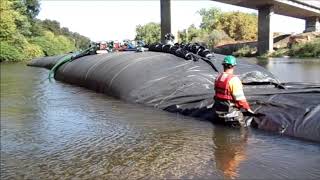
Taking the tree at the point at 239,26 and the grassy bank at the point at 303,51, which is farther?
the tree at the point at 239,26

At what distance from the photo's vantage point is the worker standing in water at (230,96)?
28.9 ft

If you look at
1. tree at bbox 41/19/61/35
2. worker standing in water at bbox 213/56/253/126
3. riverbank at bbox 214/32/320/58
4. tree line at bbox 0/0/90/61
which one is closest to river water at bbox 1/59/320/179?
worker standing in water at bbox 213/56/253/126

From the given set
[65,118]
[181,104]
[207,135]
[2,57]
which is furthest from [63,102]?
[2,57]

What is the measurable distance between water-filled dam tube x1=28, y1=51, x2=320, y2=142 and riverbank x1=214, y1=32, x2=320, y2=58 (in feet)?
127

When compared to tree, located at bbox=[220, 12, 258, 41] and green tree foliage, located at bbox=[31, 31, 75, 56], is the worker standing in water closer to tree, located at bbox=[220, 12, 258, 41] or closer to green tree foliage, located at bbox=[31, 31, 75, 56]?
green tree foliage, located at bbox=[31, 31, 75, 56]

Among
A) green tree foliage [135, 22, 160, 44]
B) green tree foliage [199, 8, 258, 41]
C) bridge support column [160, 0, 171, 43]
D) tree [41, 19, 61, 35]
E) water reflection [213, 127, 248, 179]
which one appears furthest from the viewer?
green tree foliage [135, 22, 160, 44]

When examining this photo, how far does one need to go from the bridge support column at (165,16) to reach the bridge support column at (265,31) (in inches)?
626

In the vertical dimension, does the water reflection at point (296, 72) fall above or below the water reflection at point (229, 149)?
above

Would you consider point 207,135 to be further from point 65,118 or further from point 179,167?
point 65,118

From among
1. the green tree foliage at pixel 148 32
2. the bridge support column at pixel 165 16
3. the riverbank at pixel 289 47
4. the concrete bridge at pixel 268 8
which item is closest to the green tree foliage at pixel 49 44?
the bridge support column at pixel 165 16

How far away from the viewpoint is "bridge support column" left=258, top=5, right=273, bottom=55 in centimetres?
6488

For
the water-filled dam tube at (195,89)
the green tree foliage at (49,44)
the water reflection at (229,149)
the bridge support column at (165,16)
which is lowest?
the water reflection at (229,149)

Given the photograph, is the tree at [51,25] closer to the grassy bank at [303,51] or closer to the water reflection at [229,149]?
the grassy bank at [303,51]

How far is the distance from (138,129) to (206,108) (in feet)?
5.20
